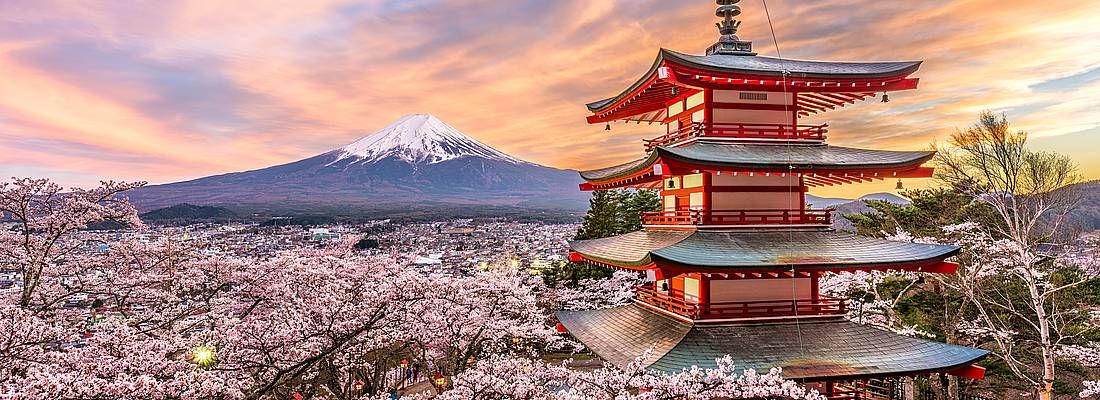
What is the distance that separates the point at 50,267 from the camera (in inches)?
515

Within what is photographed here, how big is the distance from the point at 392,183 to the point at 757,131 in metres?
99.4

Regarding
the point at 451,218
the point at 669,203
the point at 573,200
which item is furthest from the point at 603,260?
the point at 573,200

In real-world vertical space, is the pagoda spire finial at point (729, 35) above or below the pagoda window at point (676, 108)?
above

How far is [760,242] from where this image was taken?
36.8ft

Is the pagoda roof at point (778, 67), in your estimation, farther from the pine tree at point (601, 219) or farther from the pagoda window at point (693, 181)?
the pine tree at point (601, 219)

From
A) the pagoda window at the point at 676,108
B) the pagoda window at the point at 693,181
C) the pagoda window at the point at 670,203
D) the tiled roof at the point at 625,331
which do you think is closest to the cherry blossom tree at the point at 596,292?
the tiled roof at the point at 625,331

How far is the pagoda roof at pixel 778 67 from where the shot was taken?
11.0 m

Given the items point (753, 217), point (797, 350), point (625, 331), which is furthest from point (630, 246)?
point (797, 350)

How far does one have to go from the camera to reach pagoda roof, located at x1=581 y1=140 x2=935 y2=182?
10.6 meters

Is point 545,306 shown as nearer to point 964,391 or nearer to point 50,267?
point 964,391

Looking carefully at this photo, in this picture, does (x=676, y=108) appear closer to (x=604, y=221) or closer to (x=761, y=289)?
(x=761, y=289)

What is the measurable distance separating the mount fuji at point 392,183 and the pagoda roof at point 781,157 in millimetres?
68185

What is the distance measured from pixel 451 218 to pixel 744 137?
6713cm

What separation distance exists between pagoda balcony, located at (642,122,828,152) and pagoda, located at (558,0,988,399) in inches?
1.0
